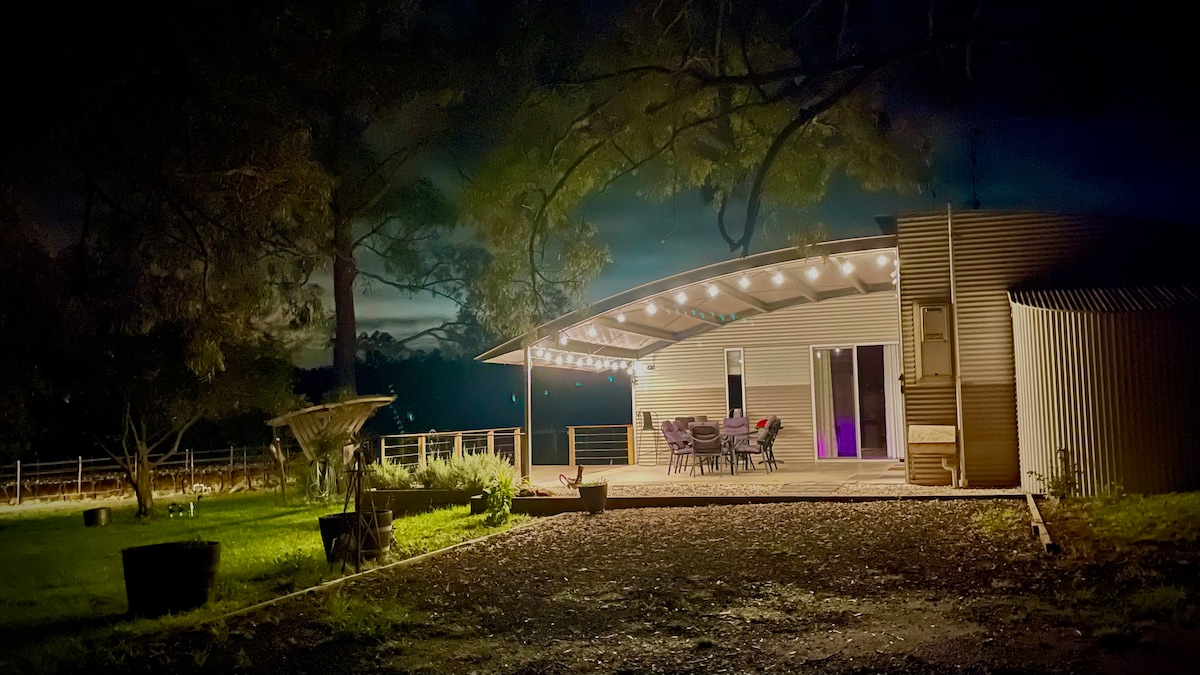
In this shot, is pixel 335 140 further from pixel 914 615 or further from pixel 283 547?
pixel 914 615

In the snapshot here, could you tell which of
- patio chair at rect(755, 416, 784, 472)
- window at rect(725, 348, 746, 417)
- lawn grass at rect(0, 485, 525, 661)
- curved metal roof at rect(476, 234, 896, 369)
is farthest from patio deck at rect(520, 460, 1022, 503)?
lawn grass at rect(0, 485, 525, 661)

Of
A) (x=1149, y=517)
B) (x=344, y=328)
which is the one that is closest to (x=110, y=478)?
(x=344, y=328)

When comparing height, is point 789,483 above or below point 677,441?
below

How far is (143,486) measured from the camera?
45.1 ft

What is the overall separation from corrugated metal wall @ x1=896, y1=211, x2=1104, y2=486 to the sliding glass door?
4.85m

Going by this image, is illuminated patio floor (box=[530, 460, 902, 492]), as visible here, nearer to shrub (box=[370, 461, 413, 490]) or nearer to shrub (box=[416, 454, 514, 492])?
shrub (box=[416, 454, 514, 492])

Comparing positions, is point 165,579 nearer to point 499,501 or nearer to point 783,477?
point 499,501

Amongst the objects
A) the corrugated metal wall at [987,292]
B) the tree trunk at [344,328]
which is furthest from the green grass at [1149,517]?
Answer: the tree trunk at [344,328]

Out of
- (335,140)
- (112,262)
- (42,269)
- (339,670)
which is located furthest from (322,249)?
(339,670)

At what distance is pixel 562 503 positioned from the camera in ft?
34.4

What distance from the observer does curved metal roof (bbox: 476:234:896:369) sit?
42.3ft

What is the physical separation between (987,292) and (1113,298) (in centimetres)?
134

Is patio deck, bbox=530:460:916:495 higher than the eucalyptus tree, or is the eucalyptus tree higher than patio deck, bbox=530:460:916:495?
the eucalyptus tree

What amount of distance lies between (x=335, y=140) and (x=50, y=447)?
14.4 metres
